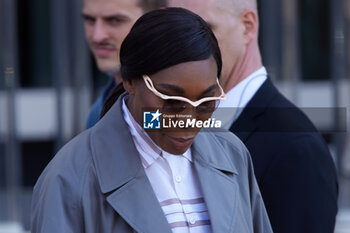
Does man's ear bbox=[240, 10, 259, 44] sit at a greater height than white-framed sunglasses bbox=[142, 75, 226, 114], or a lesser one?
greater

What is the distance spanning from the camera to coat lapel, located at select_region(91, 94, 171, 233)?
5.43 ft

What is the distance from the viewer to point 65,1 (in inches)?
164

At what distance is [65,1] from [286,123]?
7.32 feet

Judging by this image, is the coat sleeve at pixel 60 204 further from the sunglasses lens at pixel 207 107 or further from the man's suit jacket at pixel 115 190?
the sunglasses lens at pixel 207 107

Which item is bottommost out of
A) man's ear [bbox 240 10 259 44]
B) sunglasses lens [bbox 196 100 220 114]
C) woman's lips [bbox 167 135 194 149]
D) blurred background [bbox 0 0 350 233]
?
blurred background [bbox 0 0 350 233]

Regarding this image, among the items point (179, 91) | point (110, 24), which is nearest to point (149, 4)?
point (110, 24)

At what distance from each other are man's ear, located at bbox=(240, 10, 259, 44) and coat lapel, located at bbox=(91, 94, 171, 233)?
802 millimetres

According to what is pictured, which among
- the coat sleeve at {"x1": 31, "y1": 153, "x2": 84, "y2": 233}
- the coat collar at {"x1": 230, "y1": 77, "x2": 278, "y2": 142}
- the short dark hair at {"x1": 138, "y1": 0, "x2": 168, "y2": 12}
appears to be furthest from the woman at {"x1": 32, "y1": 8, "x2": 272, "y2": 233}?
the short dark hair at {"x1": 138, "y1": 0, "x2": 168, "y2": 12}

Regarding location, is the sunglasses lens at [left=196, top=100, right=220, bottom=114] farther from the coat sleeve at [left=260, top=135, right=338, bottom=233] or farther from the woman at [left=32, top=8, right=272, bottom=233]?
the coat sleeve at [left=260, top=135, right=338, bottom=233]

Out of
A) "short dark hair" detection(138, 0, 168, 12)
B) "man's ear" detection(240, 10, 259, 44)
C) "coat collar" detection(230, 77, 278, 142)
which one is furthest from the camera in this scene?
"short dark hair" detection(138, 0, 168, 12)

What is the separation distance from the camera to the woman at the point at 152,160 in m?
1.63

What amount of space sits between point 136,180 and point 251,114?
72 cm

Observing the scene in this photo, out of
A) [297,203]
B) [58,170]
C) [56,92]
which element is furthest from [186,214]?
[56,92]

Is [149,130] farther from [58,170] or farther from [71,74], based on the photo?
[71,74]
